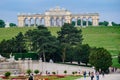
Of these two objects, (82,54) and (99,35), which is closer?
(82,54)

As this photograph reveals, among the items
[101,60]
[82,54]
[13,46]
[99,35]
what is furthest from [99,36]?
[101,60]

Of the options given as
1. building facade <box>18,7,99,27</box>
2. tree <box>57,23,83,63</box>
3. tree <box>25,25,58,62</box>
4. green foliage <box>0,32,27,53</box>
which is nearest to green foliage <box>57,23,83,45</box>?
tree <box>57,23,83,63</box>

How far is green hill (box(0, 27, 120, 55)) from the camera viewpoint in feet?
347

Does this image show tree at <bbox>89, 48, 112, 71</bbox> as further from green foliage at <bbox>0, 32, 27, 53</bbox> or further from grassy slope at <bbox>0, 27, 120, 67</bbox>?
grassy slope at <bbox>0, 27, 120, 67</bbox>

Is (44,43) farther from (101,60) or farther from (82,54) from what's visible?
(101,60)

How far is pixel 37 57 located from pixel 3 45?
436 centimetres

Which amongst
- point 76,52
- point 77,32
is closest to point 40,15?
point 77,32

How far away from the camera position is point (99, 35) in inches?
4744

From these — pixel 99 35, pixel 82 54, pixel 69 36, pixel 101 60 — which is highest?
pixel 69 36

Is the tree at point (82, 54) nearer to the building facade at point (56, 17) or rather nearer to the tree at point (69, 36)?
the tree at point (69, 36)

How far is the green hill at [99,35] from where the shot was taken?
347 ft

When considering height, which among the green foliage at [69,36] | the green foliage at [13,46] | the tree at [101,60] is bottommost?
the tree at [101,60]

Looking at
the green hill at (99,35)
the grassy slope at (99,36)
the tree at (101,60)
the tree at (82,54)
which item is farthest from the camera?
the green hill at (99,35)

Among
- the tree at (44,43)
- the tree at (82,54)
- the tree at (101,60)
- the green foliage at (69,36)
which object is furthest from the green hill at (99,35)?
the tree at (101,60)
